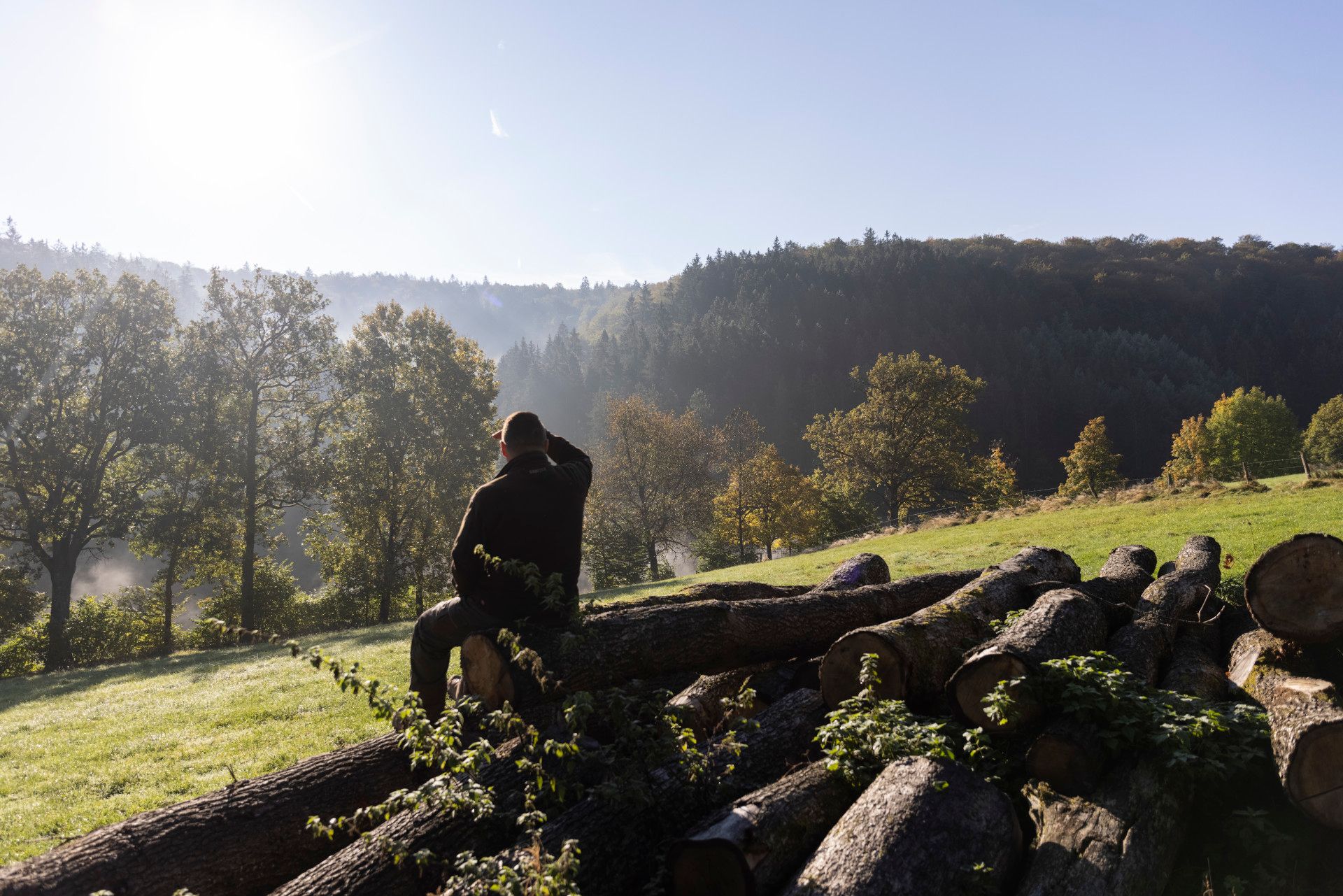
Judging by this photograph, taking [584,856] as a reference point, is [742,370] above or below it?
above

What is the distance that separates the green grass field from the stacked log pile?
30.4 inches

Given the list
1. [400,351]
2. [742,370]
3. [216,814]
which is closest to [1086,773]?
[216,814]

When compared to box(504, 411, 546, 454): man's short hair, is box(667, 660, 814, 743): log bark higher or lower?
lower

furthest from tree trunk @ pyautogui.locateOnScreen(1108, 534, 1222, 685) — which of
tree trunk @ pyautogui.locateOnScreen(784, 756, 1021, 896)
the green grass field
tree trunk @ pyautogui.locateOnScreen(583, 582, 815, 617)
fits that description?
tree trunk @ pyautogui.locateOnScreen(583, 582, 815, 617)

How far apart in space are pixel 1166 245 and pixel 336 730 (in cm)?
21343

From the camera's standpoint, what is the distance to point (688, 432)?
49.7 meters

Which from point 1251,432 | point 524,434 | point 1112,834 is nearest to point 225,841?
point 524,434

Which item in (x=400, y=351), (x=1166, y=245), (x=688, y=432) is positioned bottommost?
(x=688, y=432)

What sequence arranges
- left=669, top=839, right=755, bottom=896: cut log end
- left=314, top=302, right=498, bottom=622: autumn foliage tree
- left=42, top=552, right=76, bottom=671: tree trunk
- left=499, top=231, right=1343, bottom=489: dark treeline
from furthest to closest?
left=499, top=231, right=1343, bottom=489: dark treeline < left=314, top=302, right=498, bottom=622: autumn foliage tree < left=42, top=552, right=76, bottom=671: tree trunk < left=669, top=839, right=755, bottom=896: cut log end

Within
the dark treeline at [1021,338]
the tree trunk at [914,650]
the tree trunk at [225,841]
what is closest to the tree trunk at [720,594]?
the tree trunk at [914,650]

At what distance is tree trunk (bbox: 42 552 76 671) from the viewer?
87.6 ft

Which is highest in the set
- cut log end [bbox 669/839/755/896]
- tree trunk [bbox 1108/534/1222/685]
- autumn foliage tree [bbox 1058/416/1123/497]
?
tree trunk [bbox 1108/534/1222/685]

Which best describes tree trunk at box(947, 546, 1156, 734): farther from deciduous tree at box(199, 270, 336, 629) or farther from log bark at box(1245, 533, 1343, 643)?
deciduous tree at box(199, 270, 336, 629)

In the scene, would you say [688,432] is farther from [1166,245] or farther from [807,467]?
[1166,245]
